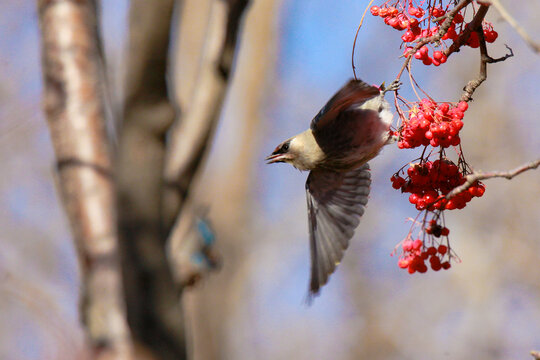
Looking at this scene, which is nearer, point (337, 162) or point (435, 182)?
point (435, 182)

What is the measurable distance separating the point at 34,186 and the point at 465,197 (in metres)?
6.46

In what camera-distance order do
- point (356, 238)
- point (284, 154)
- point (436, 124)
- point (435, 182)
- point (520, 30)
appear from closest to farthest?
point (520, 30) < point (436, 124) < point (435, 182) < point (284, 154) < point (356, 238)

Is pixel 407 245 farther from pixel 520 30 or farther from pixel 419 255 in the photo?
pixel 520 30

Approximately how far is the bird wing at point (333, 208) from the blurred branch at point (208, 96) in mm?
739

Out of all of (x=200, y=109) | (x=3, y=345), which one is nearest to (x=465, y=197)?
(x=200, y=109)

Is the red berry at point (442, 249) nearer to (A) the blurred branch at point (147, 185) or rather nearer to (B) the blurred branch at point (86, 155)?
(A) the blurred branch at point (147, 185)

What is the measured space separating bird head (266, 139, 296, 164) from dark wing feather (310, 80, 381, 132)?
21cm

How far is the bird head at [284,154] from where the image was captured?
3732 millimetres

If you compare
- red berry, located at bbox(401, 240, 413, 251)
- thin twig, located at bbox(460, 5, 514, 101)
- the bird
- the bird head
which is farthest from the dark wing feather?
red berry, located at bbox(401, 240, 413, 251)

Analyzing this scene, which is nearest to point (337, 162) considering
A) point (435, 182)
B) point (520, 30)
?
point (435, 182)

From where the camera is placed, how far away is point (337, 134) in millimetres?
3518

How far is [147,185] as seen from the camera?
2.36 meters

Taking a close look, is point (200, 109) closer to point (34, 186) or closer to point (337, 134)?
point (337, 134)

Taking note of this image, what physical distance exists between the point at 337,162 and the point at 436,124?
50.5 inches
